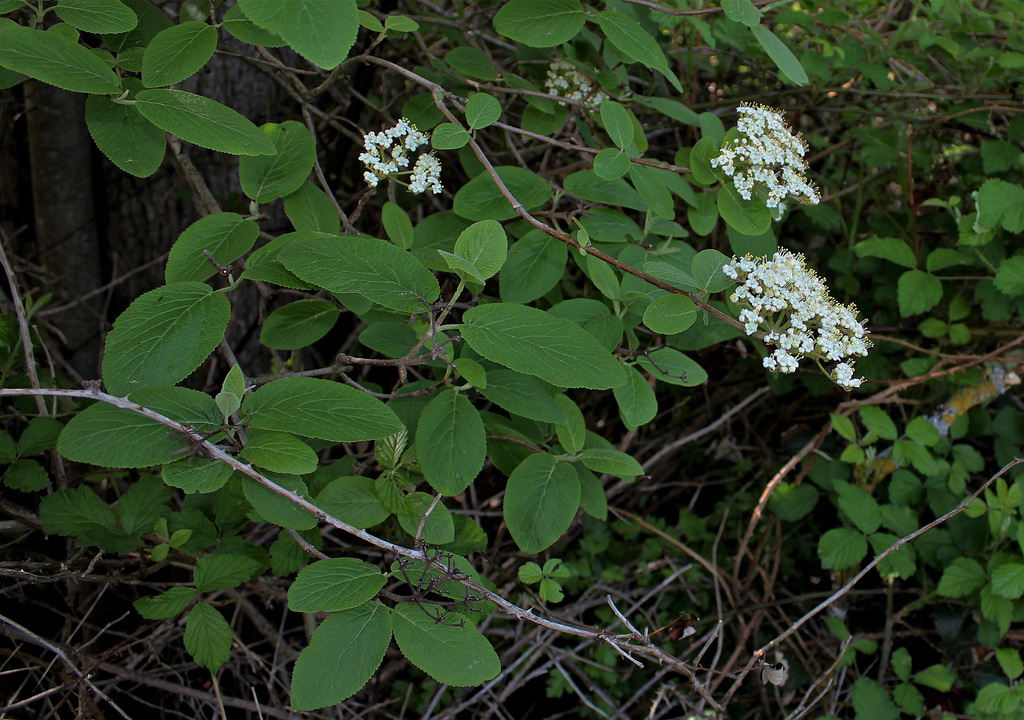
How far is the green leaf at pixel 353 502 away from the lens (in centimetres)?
117

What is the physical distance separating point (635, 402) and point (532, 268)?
1.08 ft

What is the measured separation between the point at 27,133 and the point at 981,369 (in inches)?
117

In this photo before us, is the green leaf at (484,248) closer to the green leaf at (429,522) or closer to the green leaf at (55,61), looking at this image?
the green leaf at (429,522)

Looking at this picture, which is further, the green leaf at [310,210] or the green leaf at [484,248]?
the green leaf at [310,210]

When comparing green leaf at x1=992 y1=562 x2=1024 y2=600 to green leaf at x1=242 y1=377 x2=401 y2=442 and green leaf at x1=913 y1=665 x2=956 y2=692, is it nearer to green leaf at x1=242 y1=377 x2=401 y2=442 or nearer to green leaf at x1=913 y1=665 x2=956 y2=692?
green leaf at x1=913 y1=665 x2=956 y2=692

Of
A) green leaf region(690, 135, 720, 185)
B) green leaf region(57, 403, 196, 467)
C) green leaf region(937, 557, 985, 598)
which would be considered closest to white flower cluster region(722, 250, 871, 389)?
green leaf region(690, 135, 720, 185)

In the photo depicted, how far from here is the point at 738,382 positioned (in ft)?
7.41

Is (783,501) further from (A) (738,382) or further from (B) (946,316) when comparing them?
(B) (946,316)

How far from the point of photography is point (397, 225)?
4.50 ft

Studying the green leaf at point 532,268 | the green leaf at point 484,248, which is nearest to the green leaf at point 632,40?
the green leaf at point 532,268

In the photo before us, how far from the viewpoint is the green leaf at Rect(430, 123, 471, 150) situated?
1262 millimetres

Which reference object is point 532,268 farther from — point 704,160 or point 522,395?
point 704,160

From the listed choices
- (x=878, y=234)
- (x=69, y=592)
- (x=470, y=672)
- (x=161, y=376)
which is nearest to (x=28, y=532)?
(x=69, y=592)

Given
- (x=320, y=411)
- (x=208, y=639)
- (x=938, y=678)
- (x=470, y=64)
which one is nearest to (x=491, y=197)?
(x=470, y=64)
